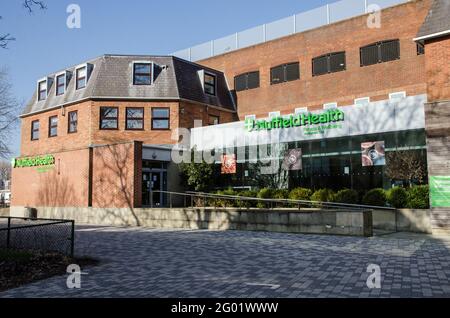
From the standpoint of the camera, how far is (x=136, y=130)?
2661 cm

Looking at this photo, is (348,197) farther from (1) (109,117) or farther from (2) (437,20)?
(1) (109,117)

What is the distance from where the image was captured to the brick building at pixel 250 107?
63.5 feet

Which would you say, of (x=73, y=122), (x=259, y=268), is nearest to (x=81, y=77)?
(x=73, y=122)

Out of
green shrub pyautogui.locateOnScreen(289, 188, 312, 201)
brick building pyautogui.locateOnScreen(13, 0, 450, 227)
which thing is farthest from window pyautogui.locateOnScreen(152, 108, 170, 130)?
green shrub pyautogui.locateOnScreen(289, 188, 312, 201)

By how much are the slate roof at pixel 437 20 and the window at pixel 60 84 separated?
23.1 meters

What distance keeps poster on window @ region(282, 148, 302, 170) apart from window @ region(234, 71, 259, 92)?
10.2 m

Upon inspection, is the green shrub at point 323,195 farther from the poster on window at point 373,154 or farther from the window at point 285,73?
the window at point 285,73

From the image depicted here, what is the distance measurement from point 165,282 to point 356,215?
26.6ft

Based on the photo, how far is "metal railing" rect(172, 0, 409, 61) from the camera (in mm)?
26966

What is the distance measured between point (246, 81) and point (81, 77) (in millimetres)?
11783

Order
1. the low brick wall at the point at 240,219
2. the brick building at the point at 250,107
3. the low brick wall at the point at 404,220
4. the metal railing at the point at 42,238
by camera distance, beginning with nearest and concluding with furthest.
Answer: the metal railing at the point at 42,238 < the low brick wall at the point at 240,219 < the low brick wall at the point at 404,220 < the brick building at the point at 250,107

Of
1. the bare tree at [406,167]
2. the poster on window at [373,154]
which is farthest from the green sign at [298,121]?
the bare tree at [406,167]

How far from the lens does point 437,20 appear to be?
15438 mm
